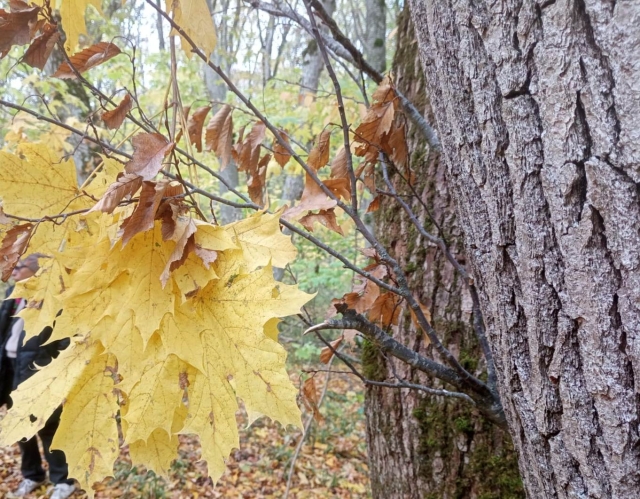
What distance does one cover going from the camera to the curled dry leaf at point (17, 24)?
71 cm

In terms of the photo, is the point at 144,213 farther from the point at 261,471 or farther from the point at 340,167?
the point at 261,471

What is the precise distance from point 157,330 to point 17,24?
0.62m

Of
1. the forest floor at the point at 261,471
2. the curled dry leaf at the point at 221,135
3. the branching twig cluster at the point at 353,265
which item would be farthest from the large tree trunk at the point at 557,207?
the forest floor at the point at 261,471

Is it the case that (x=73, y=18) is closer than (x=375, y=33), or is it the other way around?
(x=73, y=18)

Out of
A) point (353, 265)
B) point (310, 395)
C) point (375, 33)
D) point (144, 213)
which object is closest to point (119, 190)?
point (144, 213)

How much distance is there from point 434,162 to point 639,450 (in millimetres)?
1144

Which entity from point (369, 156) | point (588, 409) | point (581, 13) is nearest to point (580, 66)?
point (581, 13)

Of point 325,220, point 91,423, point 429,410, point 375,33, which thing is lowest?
point 91,423

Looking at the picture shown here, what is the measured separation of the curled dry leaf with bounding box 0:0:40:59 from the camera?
0.71 metres

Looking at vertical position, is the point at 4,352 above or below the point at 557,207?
above

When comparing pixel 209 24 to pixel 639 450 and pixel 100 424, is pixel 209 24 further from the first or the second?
A: pixel 639 450

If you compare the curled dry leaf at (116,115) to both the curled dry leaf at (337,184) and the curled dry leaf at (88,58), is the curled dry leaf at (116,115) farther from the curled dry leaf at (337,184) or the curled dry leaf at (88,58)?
the curled dry leaf at (337,184)

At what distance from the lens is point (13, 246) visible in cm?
68

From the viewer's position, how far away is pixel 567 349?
1.80ft
